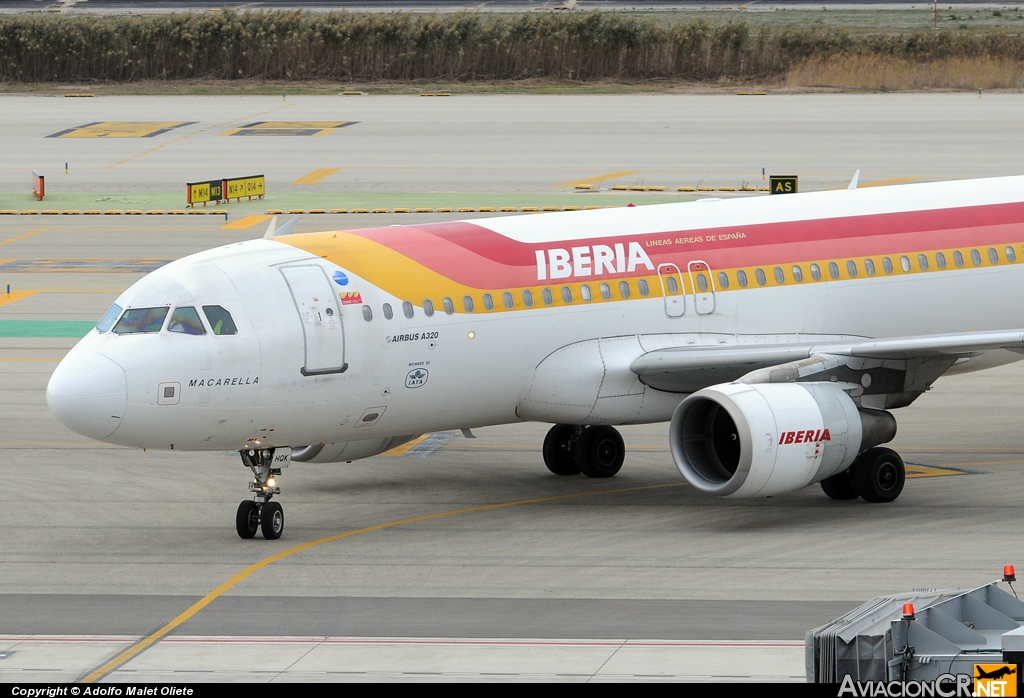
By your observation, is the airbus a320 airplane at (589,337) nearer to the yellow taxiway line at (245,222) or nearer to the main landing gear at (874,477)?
the main landing gear at (874,477)

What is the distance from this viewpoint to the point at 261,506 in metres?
23.3

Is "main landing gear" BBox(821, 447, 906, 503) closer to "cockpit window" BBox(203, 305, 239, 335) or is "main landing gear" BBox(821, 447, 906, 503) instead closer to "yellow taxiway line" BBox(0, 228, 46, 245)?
"cockpit window" BBox(203, 305, 239, 335)

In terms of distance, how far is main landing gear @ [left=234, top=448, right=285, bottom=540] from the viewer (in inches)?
918

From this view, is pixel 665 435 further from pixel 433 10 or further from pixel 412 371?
pixel 433 10

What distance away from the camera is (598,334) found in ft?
82.3

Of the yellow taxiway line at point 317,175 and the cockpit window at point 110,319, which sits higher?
the cockpit window at point 110,319

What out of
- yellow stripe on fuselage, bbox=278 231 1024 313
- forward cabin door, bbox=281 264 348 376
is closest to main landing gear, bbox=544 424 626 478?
yellow stripe on fuselage, bbox=278 231 1024 313

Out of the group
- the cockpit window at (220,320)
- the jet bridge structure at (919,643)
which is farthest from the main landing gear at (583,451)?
the jet bridge structure at (919,643)

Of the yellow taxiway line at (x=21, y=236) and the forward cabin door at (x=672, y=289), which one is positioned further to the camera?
the yellow taxiway line at (x=21, y=236)

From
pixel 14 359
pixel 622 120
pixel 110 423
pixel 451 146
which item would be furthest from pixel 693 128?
pixel 110 423

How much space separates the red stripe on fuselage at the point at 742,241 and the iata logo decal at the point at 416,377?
1.51 metres

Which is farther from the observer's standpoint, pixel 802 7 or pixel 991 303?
pixel 802 7

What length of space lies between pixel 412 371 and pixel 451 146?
162ft

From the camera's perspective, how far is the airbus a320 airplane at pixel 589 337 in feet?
73.8
